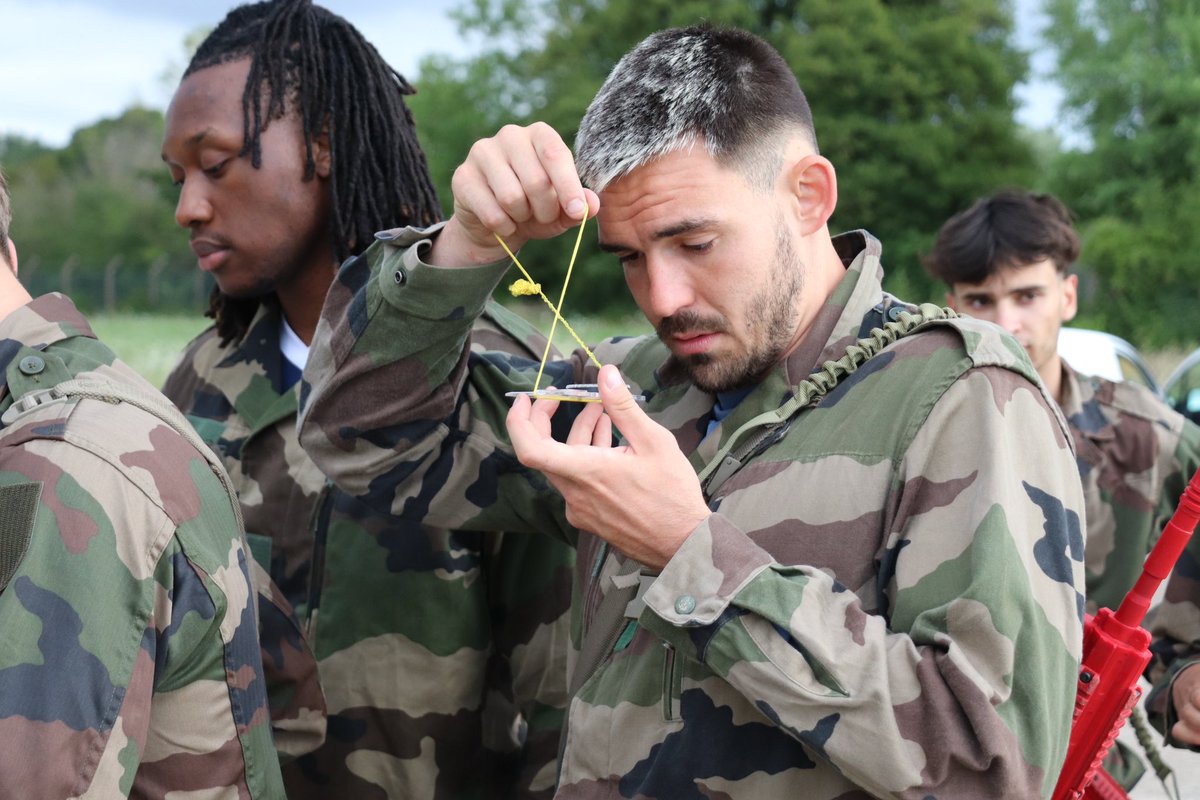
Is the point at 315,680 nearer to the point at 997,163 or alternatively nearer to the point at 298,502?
the point at 298,502

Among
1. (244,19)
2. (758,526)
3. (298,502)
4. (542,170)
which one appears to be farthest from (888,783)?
(244,19)

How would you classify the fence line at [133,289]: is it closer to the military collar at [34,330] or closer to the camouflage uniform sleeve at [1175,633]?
the camouflage uniform sleeve at [1175,633]

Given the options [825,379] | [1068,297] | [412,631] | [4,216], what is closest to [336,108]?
[4,216]

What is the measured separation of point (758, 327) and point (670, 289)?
0.59ft

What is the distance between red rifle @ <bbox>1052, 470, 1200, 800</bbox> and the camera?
2248 mm

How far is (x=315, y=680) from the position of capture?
8.24ft

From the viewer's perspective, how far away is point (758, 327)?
2.28 m

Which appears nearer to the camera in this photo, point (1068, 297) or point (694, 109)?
point (694, 109)

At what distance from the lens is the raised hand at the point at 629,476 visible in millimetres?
1901

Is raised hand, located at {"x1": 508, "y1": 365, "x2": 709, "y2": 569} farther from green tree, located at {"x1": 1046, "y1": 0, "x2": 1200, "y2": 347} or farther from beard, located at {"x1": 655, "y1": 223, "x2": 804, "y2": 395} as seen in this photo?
green tree, located at {"x1": 1046, "y1": 0, "x2": 1200, "y2": 347}

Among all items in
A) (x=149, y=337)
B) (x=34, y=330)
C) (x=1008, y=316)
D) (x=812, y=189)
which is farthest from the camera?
(x=149, y=337)

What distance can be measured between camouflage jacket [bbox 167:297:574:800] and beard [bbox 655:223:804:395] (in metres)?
0.93

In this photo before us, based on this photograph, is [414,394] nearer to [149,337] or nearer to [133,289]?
[149,337]

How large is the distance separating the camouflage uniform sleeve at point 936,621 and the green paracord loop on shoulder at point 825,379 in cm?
22
